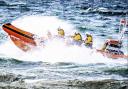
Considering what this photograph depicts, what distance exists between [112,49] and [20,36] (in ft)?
7.15

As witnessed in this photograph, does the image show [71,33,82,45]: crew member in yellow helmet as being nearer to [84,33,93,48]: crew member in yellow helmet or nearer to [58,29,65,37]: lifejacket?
[84,33,93,48]: crew member in yellow helmet

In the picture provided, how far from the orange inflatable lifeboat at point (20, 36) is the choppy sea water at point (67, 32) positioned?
0.40ft

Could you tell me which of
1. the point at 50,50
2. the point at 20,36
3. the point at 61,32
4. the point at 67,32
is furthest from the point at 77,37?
the point at 20,36

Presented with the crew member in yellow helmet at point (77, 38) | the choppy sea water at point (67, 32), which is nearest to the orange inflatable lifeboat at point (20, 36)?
the choppy sea water at point (67, 32)

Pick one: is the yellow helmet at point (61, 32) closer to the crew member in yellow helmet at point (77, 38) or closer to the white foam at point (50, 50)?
the white foam at point (50, 50)

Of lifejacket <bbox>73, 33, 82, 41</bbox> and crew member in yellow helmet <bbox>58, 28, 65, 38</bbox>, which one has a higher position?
crew member in yellow helmet <bbox>58, 28, 65, 38</bbox>

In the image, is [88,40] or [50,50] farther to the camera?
[50,50]

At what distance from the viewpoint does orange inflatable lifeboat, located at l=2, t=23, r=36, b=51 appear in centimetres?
1041

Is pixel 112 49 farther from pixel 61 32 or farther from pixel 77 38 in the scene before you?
pixel 61 32

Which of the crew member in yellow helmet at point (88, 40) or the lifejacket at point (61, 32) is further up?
the lifejacket at point (61, 32)

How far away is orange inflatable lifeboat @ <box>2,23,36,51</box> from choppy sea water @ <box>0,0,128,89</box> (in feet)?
0.40

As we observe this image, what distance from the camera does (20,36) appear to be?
10.5 meters

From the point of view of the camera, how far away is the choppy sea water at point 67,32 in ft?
33.1

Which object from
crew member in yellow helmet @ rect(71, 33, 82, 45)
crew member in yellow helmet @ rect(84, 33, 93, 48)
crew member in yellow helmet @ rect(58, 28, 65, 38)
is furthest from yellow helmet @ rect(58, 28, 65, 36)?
crew member in yellow helmet @ rect(84, 33, 93, 48)
